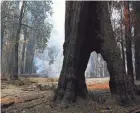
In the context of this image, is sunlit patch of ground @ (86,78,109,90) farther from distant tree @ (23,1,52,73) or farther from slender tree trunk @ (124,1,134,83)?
distant tree @ (23,1,52,73)

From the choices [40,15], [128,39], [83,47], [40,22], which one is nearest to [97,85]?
[128,39]

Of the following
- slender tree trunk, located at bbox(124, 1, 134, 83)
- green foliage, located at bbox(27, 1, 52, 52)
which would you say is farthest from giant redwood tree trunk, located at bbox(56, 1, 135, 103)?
green foliage, located at bbox(27, 1, 52, 52)

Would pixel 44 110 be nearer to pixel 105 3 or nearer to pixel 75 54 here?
pixel 75 54

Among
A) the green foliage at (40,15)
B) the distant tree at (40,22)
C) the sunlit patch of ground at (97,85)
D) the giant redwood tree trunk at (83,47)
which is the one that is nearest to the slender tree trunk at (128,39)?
the sunlit patch of ground at (97,85)

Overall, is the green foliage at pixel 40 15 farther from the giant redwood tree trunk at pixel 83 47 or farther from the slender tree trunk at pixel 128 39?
the giant redwood tree trunk at pixel 83 47

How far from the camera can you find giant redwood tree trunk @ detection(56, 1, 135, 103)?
13203 mm

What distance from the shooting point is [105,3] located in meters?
13.8

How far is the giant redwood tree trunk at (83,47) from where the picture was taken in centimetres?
1320

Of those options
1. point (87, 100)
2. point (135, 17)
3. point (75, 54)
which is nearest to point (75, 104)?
point (87, 100)

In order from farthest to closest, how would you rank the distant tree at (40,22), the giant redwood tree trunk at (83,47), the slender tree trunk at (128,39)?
the distant tree at (40,22), the slender tree trunk at (128,39), the giant redwood tree trunk at (83,47)

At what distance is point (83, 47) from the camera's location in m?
Answer: 14.2

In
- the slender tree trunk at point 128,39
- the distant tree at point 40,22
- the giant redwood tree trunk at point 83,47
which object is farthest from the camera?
the distant tree at point 40,22

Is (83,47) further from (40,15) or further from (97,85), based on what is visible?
(40,15)

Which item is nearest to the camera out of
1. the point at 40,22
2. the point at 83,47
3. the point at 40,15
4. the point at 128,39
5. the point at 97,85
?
the point at 83,47
